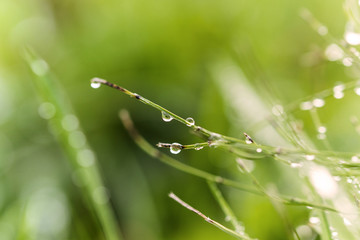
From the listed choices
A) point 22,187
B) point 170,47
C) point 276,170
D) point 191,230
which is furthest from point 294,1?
point 22,187

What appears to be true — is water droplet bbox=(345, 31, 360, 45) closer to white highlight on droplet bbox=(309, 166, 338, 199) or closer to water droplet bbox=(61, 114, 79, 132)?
white highlight on droplet bbox=(309, 166, 338, 199)

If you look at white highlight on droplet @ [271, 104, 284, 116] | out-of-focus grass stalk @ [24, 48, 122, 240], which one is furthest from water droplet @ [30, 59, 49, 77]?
white highlight on droplet @ [271, 104, 284, 116]

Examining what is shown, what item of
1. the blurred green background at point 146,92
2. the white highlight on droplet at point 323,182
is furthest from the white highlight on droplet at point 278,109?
the blurred green background at point 146,92

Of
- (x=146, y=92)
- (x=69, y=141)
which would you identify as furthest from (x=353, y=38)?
(x=146, y=92)

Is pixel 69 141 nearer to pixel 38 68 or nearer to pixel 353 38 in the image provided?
pixel 38 68

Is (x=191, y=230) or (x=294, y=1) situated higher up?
(x=294, y=1)

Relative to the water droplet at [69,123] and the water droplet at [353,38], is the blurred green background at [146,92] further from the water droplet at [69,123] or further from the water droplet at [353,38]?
the water droplet at [353,38]

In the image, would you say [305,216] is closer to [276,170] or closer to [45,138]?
[276,170]
